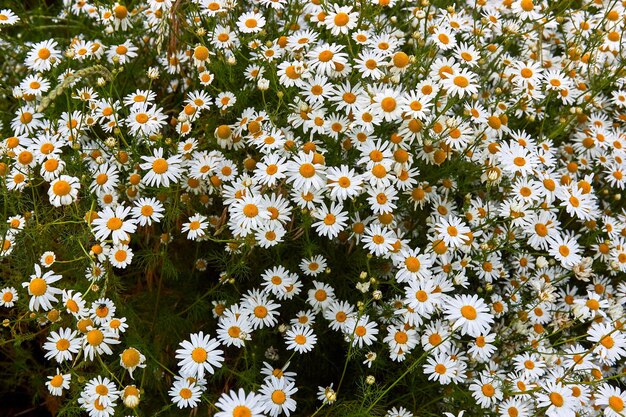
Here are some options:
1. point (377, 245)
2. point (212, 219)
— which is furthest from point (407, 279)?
point (212, 219)

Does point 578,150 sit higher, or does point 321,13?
point 578,150

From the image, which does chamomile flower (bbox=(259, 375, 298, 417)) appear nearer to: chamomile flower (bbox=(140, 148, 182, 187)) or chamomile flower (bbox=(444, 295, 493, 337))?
chamomile flower (bbox=(444, 295, 493, 337))

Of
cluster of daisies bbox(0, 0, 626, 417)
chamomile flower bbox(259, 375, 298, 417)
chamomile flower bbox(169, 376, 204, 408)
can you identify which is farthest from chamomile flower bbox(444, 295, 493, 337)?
chamomile flower bbox(169, 376, 204, 408)

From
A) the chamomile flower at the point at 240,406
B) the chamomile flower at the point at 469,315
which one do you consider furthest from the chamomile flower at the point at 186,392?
the chamomile flower at the point at 469,315

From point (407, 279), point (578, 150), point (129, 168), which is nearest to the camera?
point (407, 279)

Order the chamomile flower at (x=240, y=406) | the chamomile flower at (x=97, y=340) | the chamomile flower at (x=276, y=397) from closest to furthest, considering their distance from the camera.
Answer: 1. the chamomile flower at (x=240, y=406)
2. the chamomile flower at (x=97, y=340)
3. the chamomile flower at (x=276, y=397)

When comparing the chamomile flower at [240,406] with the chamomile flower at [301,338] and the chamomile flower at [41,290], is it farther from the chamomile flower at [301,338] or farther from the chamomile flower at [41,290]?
the chamomile flower at [41,290]

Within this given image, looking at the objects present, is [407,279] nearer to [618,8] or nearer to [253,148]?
[253,148]

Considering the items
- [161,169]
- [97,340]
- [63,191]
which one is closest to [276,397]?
[97,340]
